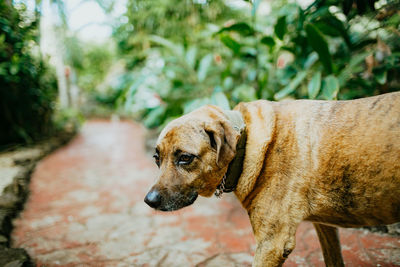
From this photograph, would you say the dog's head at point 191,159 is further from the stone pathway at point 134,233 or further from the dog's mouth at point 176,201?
the stone pathway at point 134,233

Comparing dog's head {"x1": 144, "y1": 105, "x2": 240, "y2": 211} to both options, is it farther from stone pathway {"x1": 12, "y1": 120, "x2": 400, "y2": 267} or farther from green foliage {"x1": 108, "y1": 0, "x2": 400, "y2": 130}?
green foliage {"x1": 108, "y1": 0, "x2": 400, "y2": 130}

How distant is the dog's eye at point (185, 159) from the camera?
1737 mm

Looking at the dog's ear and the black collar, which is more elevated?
the dog's ear

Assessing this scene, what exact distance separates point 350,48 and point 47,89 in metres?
5.63

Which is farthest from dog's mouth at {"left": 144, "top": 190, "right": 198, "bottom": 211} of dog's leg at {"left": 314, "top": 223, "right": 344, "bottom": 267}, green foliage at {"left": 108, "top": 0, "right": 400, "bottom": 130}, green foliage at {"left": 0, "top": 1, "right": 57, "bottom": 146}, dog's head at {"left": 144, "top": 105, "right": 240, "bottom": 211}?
green foliage at {"left": 0, "top": 1, "right": 57, "bottom": 146}

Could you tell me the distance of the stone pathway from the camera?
8.11 ft

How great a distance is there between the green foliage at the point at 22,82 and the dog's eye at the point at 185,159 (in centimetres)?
328

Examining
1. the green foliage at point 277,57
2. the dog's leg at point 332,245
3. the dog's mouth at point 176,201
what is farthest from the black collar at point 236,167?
the green foliage at point 277,57

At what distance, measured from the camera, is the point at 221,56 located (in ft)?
16.2

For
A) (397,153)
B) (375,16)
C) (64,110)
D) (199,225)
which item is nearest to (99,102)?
(64,110)

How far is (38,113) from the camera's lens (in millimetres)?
5488

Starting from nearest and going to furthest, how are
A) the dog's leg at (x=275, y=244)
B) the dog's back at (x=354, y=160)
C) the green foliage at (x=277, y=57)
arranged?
the dog's back at (x=354, y=160) < the dog's leg at (x=275, y=244) < the green foliage at (x=277, y=57)

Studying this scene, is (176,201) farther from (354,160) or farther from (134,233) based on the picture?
(134,233)

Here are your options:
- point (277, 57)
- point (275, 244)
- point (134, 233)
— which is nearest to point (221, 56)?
point (277, 57)
